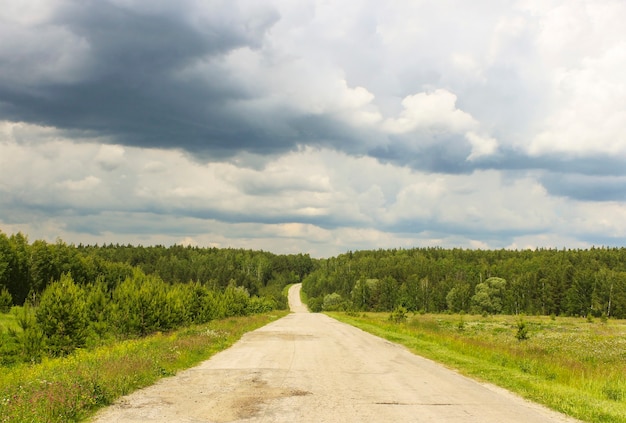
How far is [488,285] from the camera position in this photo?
131125 mm

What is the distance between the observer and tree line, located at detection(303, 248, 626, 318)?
116 m

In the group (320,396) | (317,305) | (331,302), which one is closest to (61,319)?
(320,396)

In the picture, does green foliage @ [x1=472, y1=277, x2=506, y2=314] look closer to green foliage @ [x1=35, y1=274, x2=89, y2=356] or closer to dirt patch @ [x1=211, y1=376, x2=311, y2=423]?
green foliage @ [x1=35, y1=274, x2=89, y2=356]

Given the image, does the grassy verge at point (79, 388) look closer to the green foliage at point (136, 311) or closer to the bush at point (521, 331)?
the green foliage at point (136, 311)

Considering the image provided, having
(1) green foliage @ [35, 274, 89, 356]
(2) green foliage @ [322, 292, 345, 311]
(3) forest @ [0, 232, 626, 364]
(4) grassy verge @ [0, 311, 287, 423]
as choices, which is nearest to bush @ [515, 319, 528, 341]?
(3) forest @ [0, 232, 626, 364]

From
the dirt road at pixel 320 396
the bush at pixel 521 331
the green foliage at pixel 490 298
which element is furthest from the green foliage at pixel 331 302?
the dirt road at pixel 320 396

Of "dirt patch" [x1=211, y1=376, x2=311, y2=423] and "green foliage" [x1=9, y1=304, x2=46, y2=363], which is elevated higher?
"dirt patch" [x1=211, y1=376, x2=311, y2=423]

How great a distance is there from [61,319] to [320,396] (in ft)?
64.0

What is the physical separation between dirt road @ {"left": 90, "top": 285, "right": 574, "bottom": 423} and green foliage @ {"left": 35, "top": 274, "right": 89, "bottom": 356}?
11.6 metres

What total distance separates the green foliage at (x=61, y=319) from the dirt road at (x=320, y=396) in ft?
38.2

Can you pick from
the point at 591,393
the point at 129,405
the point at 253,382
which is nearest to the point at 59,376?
the point at 129,405

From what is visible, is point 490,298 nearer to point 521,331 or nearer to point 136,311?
point 521,331

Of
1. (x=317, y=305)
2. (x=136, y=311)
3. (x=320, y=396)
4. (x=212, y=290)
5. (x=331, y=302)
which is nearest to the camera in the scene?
(x=320, y=396)

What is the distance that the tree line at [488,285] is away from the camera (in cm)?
11588
